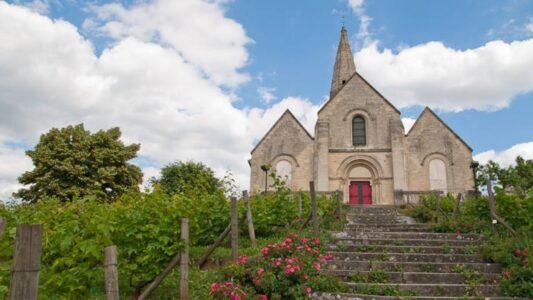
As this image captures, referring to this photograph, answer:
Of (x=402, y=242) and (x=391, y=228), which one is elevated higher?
(x=391, y=228)

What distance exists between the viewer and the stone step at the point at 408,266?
8.13m

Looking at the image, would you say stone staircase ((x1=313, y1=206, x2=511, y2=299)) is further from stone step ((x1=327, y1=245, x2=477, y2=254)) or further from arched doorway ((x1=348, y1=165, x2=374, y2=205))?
arched doorway ((x1=348, y1=165, x2=374, y2=205))

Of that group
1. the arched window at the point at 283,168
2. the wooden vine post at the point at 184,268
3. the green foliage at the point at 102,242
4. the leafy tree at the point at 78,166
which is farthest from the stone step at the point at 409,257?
the leafy tree at the point at 78,166

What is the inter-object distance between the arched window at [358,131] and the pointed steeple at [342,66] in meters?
6.04

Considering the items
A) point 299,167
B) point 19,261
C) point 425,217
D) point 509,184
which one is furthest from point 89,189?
point 509,184

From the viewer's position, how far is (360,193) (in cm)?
2423

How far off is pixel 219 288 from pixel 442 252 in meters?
5.94

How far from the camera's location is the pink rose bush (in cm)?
620

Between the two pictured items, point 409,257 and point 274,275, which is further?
point 409,257

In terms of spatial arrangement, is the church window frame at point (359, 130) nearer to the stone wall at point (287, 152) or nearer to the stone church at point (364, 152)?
the stone church at point (364, 152)

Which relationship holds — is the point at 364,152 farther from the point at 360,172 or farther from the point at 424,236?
the point at 424,236

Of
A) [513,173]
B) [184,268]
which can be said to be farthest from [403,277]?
[513,173]

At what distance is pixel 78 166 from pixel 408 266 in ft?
77.4

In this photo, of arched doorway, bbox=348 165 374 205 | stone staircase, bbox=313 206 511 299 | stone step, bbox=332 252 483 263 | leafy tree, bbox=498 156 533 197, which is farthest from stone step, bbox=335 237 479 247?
leafy tree, bbox=498 156 533 197
